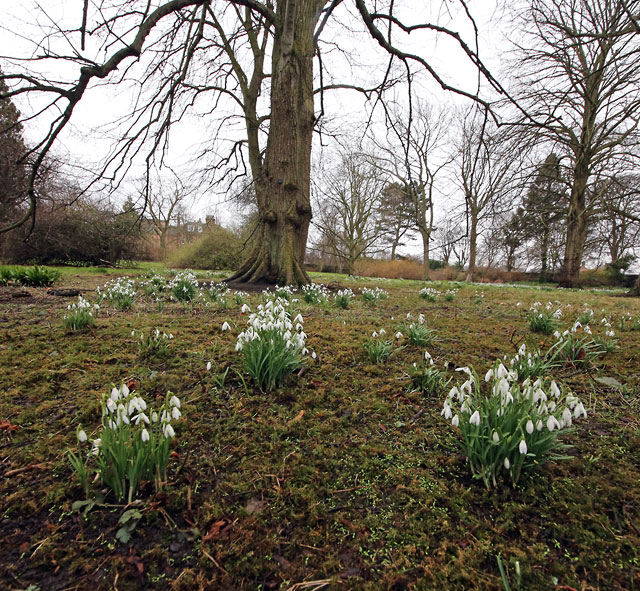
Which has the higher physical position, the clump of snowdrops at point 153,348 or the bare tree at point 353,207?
the bare tree at point 353,207

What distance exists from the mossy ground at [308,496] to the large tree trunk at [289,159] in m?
4.78

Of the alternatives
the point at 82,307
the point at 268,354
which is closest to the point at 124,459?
the point at 268,354

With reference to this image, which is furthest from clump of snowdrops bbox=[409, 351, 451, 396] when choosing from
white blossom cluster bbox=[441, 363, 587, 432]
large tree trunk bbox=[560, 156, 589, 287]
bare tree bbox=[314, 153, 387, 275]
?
A: bare tree bbox=[314, 153, 387, 275]

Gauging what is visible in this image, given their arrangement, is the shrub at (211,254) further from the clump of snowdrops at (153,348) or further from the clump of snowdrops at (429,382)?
the clump of snowdrops at (429,382)

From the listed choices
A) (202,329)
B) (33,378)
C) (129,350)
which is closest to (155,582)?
(33,378)

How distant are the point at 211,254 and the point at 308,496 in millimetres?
23098

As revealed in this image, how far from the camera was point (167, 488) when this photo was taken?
1370mm

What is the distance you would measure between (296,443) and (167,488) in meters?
0.66

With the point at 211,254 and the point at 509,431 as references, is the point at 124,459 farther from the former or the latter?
the point at 211,254

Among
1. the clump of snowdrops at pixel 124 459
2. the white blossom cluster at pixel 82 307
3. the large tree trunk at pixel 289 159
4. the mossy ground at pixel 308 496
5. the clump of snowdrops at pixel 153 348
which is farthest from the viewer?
the large tree trunk at pixel 289 159

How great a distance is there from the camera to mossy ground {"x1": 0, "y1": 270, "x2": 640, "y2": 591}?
1049mm

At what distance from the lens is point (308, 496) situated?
4.50 ft

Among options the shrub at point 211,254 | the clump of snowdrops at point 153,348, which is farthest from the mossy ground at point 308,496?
the shrub at point 211,254

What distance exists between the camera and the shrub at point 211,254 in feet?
73.9
